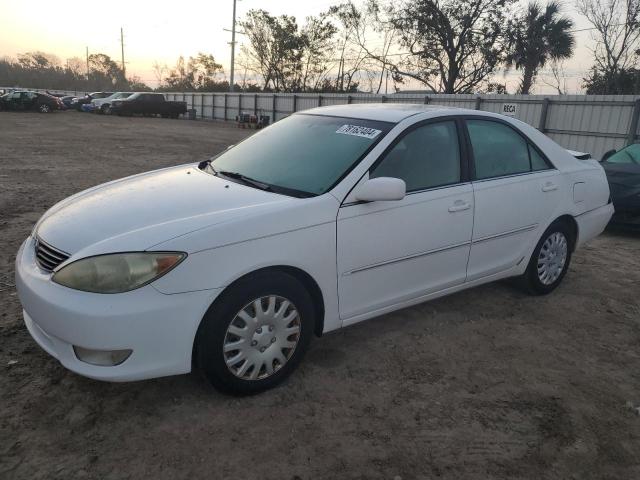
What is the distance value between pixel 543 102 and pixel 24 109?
31619 mm

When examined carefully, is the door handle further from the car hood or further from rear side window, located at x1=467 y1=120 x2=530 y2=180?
the car hood

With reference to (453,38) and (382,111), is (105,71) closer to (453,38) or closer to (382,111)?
(453,38)

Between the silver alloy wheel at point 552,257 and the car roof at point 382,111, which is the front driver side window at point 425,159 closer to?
the car roof at point 382,111

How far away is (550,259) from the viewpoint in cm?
455

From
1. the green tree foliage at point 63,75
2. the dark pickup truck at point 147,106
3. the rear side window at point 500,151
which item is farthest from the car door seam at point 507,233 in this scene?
the green tree foliage at point 63,75

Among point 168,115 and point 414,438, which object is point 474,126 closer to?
point 414,438

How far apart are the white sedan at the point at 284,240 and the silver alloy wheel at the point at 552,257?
0.09ft

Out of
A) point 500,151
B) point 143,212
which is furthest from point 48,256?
point 500,151

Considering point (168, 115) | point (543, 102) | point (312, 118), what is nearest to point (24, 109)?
point (168, 115)

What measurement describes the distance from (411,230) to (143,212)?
1658mm

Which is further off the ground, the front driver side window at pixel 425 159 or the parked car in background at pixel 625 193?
the front driver side window at pixel 425 159

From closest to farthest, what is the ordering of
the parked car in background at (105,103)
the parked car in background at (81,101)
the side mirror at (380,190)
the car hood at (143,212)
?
the car hood at (143,212), the side mirror at (380,190), the parked car in background at (105,103), the parked car in background at (81,101)

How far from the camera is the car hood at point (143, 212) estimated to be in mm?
2592

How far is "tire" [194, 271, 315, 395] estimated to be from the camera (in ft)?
8.65
